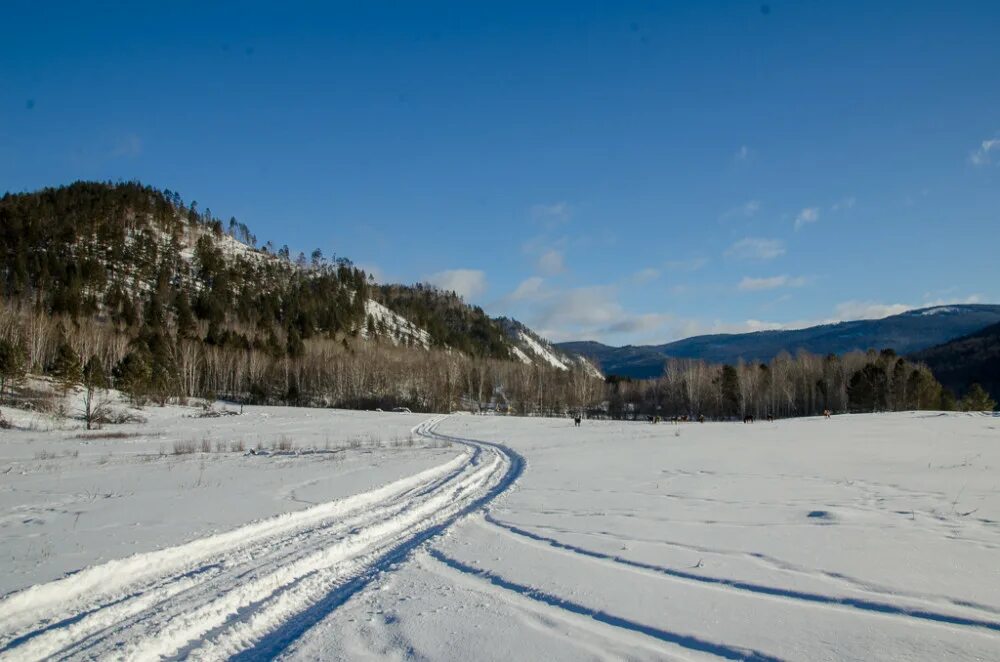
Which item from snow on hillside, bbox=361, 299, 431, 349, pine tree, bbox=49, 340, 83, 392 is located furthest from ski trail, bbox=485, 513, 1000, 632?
snow on hillside, bbox=361, 299, 431, 349

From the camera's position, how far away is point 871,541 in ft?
25.4

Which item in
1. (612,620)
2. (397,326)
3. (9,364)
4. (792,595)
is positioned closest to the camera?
(612,620)

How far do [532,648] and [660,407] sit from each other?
102 m

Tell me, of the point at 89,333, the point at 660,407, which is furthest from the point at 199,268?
the point at 660,407

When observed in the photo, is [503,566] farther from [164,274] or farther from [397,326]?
[397,326]

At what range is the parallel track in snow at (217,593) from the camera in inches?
189

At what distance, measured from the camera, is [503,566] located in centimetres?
709

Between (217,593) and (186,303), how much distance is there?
120847 mm

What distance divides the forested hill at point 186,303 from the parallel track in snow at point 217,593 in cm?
5905

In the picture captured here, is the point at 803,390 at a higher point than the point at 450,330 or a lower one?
lower

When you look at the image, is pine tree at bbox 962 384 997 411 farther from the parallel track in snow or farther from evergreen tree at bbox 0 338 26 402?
evergreen tree at bbox 0 338 26 402

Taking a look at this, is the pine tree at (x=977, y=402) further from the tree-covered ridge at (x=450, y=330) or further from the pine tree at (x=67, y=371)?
the tree-covered ridge at (x=450, y=330)

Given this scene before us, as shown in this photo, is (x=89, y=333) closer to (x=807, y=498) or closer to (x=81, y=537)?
(x=81, y=537)

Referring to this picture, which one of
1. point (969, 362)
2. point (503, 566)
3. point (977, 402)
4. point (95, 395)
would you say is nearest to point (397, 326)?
point (95, 395)
